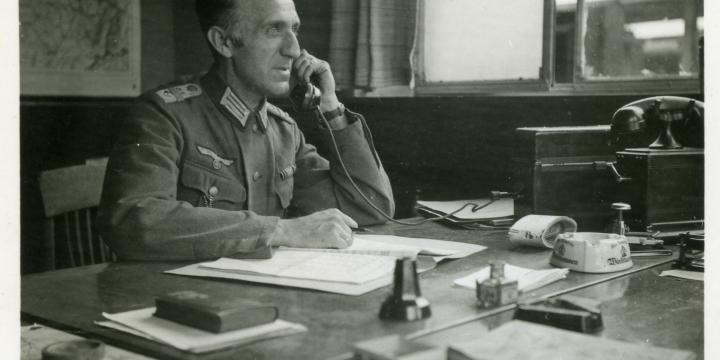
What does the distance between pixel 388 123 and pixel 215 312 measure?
76.8 inches

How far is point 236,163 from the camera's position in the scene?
179 cm

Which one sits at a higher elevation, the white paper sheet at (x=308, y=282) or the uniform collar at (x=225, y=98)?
the uniform collar at (x=225, y=98)

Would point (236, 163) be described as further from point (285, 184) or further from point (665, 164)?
point (665, 164)

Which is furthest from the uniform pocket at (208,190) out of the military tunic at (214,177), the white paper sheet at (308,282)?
the white paper sheet at (308,282)

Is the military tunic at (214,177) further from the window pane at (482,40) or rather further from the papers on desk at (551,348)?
the window pane at (482,40)

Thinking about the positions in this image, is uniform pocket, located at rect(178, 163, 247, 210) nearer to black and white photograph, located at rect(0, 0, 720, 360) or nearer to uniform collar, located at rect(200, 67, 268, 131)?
black and white photograph, located at rect(0, 0, 720, 360)

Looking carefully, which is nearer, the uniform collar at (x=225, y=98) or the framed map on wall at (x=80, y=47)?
the uniform collar at (x=225, y=98)

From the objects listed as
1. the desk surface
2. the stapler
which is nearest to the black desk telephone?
the desk surface

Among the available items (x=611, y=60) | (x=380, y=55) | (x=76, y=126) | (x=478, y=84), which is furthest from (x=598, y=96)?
(x=76, y=126)

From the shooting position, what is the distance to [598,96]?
2.12 metres

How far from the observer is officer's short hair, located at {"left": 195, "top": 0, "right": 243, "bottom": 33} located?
72.4 inches

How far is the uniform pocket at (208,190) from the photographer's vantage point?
1.66 meters

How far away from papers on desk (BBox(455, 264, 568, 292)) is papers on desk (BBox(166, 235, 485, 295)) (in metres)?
0.12
